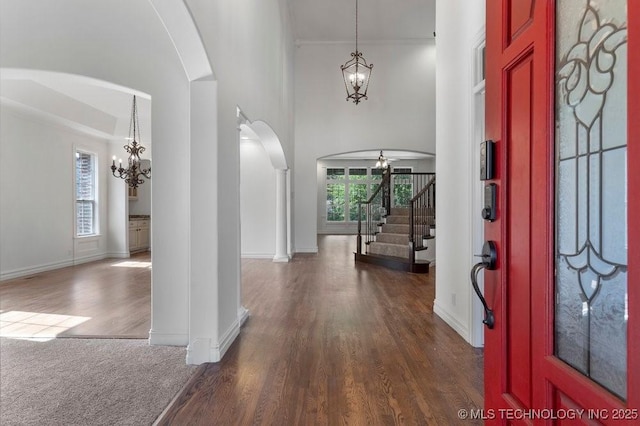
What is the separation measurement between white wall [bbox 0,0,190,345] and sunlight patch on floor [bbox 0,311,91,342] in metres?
1.31

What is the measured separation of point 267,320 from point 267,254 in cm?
454

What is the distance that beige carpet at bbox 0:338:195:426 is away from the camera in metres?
2.01

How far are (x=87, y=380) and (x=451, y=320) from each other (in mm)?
3182

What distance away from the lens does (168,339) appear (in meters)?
2.98

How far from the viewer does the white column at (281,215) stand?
24.7 ft

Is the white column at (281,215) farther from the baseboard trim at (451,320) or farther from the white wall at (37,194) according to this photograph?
the white wall at (37,194)

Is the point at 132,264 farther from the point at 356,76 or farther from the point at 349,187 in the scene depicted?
the point at 349,187

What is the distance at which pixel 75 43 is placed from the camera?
294cm

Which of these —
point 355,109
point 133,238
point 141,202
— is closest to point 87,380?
point 133,238

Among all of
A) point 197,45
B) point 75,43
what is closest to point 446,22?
point 197,45

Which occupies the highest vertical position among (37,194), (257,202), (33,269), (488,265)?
(37,194)

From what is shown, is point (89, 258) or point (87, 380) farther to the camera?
point (89, 258)

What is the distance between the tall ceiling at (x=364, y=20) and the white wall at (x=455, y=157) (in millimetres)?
4565

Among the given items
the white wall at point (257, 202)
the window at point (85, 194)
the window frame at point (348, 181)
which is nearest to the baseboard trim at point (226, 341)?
the white wall at point (257, 202)
